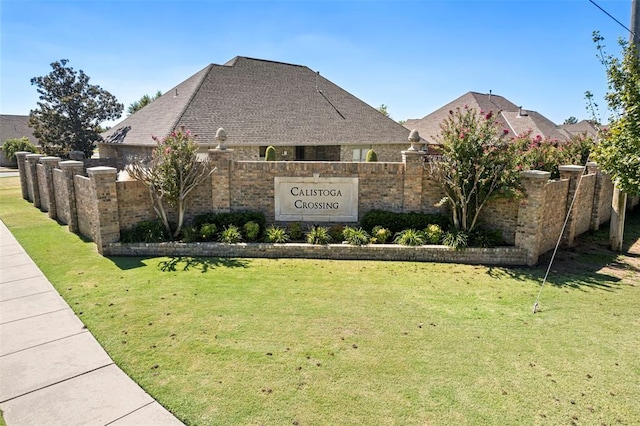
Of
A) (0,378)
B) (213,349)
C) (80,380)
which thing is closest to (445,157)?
(213,349)

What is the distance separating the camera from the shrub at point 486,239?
11.0 m

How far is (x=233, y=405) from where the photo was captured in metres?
4.66

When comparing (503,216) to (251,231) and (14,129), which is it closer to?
(251,231)

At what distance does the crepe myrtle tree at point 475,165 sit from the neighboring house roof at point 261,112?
11.1m

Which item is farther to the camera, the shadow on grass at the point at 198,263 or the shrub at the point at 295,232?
the shrub at the point at 295,232

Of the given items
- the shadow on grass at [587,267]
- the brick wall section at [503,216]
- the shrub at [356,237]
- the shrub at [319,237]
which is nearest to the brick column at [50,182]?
the shrub at [319,237]

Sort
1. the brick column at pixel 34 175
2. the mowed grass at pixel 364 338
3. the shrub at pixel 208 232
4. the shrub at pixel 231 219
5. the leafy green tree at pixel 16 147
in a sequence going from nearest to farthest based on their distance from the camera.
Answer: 1. the mowed grass at pixel 364 338
2. the shrub at pixel 208 232
3. the shrub at pixel 231 219
4. the brick column at pixel 34 175
5. the leafy green tree at pixel 16 147

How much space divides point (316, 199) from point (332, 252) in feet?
6.50

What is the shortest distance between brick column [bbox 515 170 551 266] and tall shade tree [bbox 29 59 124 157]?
27.2 meters

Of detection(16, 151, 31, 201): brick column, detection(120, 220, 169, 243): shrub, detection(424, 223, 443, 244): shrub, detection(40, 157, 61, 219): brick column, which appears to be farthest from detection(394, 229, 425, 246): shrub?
detection(16, 151, 31, 201): brick column

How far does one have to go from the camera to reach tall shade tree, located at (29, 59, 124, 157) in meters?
27.5

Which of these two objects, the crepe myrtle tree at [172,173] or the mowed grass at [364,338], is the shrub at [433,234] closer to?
the mowed grass at [364,338]

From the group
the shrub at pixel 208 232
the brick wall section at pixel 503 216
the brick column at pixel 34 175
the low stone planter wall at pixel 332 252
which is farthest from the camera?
the brick column at pixel 34 175

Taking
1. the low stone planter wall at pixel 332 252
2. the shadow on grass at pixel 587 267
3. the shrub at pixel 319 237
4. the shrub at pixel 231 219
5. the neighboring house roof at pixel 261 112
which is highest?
the neighboring house roof at pixel 261 112
